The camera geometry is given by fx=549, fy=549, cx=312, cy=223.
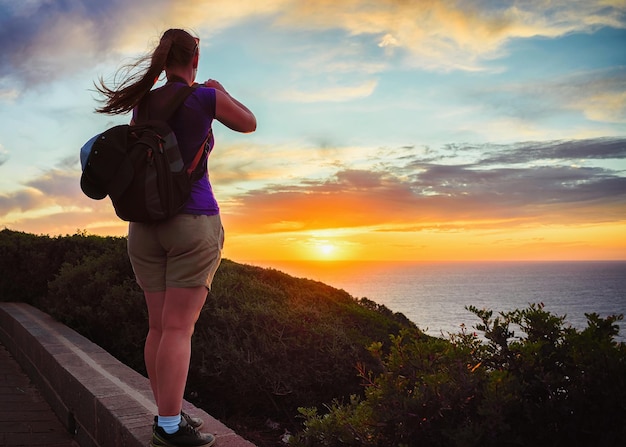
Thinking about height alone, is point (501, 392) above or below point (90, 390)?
above

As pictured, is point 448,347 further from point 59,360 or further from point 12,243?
point 12,243

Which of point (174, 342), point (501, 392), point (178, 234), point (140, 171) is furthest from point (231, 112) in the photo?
point (501, 392)

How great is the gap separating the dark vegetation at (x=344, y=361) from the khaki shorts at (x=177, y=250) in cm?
93

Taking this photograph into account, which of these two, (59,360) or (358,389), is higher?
(59,360)

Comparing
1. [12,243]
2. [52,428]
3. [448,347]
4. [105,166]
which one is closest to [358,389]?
[448,347]

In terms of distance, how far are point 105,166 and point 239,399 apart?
2.72 metres

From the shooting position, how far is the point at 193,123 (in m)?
2.75

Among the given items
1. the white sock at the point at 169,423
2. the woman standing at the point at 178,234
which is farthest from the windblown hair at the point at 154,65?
the white sock at the point at 169,423

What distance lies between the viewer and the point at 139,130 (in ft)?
8.81

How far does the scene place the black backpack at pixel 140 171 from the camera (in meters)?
2.61

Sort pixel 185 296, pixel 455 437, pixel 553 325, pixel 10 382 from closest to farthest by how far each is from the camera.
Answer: pixel 455 437
pixel 553 325
pixel 185 296
pixel 10 382

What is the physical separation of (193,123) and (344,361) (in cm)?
277

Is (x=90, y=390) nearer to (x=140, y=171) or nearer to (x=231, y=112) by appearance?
(x=140, y=171)

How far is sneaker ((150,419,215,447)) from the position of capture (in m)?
2.89
